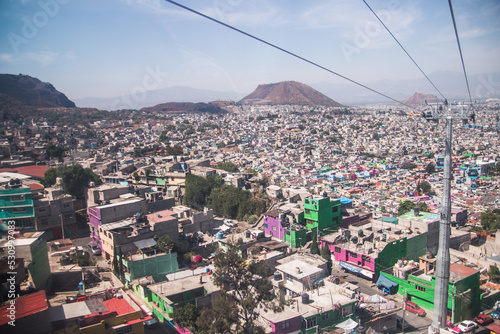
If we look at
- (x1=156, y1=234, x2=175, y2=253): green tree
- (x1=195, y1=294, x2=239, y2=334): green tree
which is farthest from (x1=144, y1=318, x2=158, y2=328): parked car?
(x1=156, y1=234, x2=175, y2=253): green tree

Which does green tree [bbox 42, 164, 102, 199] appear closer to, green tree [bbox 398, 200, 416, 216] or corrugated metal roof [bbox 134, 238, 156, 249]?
corrugated metal roof [bbox 134, 238, 156, 249]

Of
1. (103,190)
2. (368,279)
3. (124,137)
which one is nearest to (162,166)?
(103,190)

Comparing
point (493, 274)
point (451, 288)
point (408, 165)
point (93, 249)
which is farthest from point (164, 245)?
point (408, 165)

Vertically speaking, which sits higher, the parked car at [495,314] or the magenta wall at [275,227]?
the magenta wall at [275,227]

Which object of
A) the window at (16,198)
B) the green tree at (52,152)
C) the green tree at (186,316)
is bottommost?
the green tree at (186,316)

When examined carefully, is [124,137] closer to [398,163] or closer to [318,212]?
[398,163]

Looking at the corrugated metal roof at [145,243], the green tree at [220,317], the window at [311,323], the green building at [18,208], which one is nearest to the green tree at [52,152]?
the green building at [18,208]

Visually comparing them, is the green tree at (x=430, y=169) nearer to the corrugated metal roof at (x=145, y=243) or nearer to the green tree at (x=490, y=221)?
the green tree at (x=490, y=221)
